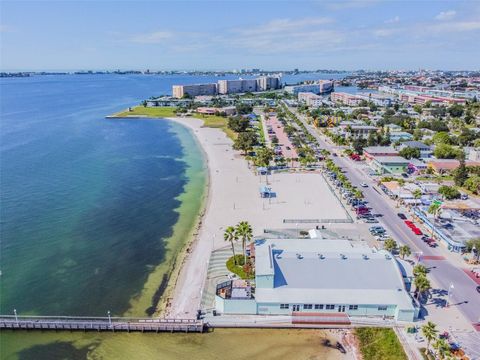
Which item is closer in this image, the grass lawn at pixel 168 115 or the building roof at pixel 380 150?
the building roof at pixel 380 150

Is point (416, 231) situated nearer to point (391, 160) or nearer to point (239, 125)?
point (391, 160)

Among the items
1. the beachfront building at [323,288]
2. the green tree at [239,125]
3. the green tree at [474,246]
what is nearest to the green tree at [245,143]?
the green tree at [239,125]

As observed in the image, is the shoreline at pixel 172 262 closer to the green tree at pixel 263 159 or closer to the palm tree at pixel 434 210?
the green tree at pixel 263 159

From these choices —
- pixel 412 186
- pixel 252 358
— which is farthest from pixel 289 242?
pixel 412 186

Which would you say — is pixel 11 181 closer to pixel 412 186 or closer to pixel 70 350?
pixel 70 350

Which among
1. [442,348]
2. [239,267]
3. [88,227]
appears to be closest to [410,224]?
[442,348]

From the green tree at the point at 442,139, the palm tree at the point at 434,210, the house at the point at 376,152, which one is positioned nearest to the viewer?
the palm tree at the point at 434,210

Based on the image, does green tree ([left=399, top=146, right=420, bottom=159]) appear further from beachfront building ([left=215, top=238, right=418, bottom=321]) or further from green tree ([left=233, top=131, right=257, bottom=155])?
beachfront building ([left=215, top=238, right=418, bottom=321])
